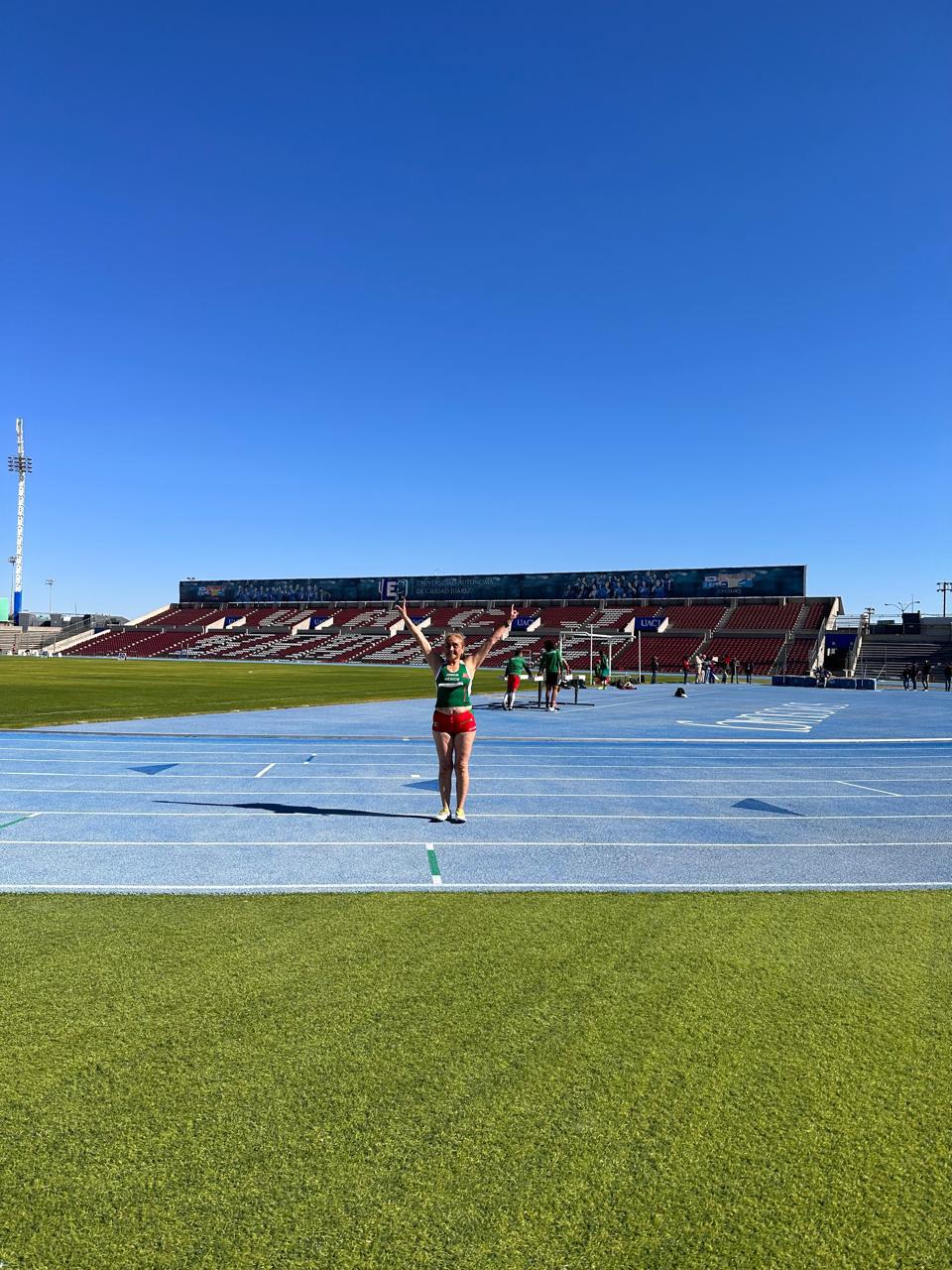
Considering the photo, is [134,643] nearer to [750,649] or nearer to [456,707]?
[750,649]

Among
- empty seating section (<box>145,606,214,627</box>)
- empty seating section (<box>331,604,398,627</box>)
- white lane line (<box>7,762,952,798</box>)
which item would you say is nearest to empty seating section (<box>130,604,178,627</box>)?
empty seating section (<box>145,606,214,627</box>)

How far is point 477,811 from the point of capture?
30.9ft

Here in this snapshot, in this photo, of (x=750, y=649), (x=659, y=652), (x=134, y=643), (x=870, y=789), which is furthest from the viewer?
(x=134, y=643)

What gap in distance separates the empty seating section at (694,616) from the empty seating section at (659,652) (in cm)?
267

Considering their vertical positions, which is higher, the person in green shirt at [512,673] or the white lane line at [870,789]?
the person in green shirt at [512,673]

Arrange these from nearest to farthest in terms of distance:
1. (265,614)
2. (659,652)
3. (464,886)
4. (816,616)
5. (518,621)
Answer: (464,886), (659,652), (816,616), (518,621), (265,614)

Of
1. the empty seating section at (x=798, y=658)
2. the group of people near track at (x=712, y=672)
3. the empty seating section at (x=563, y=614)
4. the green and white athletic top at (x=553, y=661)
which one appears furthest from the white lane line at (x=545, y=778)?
the empty seating section at (x=563, y=614)

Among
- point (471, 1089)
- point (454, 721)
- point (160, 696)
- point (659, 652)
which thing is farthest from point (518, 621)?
point (471, 1089)

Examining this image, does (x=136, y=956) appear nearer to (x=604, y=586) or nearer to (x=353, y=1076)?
(x=353, y=1076)

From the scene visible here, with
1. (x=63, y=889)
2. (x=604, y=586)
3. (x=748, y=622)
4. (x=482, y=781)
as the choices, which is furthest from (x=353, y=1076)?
(x=604, y=586)

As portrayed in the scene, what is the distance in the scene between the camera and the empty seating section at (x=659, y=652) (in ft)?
220

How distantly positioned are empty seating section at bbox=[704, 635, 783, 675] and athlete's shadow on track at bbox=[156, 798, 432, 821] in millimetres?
57429

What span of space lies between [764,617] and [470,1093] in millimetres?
75832

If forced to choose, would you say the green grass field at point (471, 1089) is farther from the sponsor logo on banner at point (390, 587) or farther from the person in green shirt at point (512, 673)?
the sponsor logo on banner at point (390, 587)
